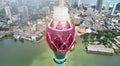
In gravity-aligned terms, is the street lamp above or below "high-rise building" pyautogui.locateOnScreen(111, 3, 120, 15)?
above

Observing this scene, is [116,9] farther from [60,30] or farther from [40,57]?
[60,30]

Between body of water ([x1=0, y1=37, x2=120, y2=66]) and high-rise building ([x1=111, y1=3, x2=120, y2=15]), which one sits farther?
high-rise building ([x1=111, y1=3, x2=120, y2=15])

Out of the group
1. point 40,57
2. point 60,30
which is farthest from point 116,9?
point 60,30

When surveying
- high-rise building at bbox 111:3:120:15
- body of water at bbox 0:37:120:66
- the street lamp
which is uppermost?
the street lamp

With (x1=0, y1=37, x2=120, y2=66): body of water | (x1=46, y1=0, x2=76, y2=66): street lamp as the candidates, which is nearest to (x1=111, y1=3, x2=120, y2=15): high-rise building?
(x1=0, y1=37, x2=120, y2=66): body of water

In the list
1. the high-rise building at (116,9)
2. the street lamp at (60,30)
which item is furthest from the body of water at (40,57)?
the high-rise building at (116,9)

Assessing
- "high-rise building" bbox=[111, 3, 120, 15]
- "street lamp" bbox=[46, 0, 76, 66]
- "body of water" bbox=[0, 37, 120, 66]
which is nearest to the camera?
"street lamp" bbox=[46, 0, 76, 66]

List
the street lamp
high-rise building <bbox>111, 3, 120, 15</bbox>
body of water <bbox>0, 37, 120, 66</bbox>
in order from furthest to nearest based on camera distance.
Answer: high-rise building <bbox>111, 3, 120, 15</bbox> < body of water <bbox>0, 37, 120, 66</bbox> < the street lamp

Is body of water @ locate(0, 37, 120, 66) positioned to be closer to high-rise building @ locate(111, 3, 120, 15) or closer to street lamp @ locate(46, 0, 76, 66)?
street lamp @ locate(46, 0, 76, 66)

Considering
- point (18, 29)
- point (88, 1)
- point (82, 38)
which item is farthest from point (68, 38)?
point (88, 1)

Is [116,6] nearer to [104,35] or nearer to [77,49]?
[104,35]
